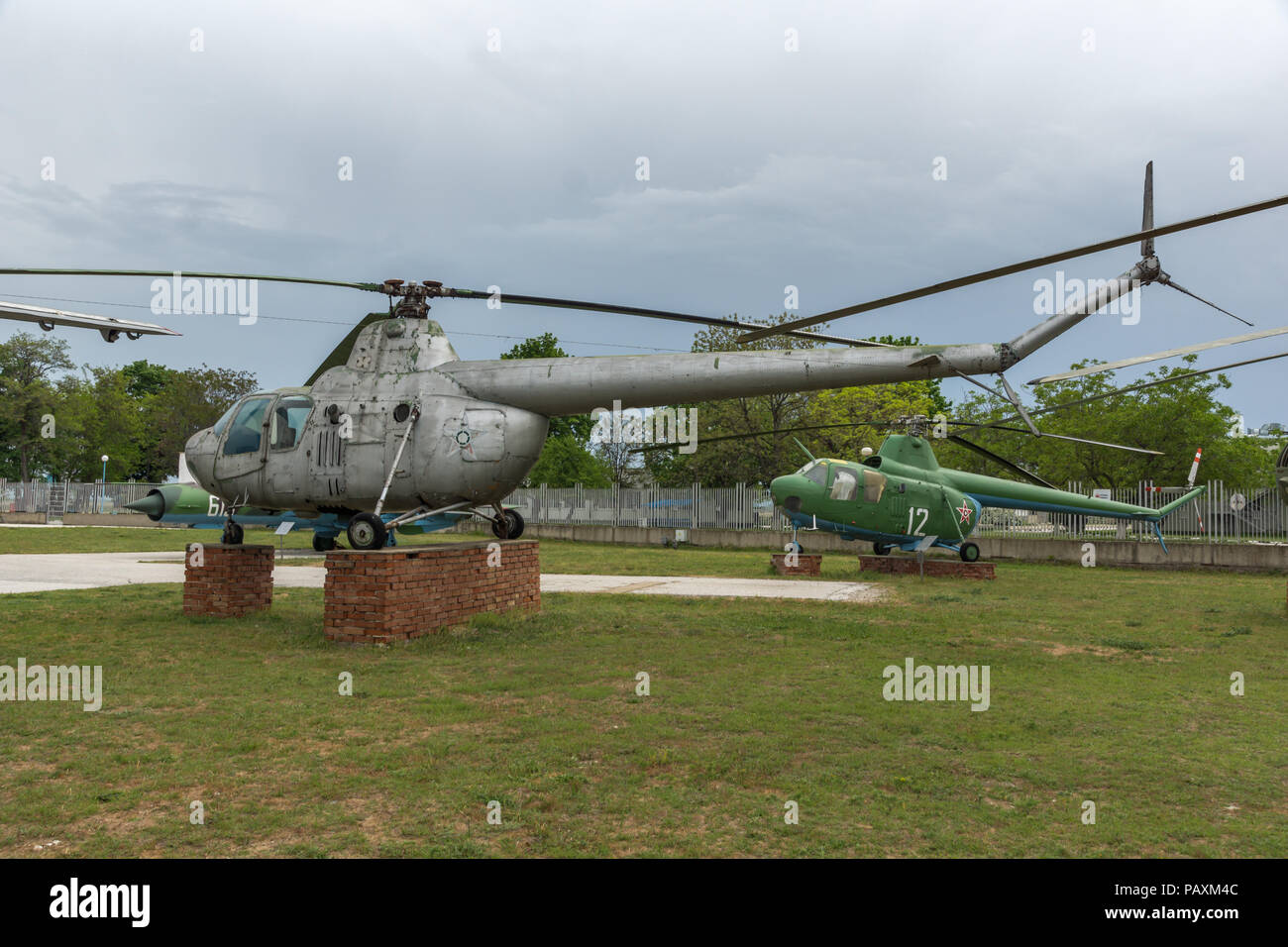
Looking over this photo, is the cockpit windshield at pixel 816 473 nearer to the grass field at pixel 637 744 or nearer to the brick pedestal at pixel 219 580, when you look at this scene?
the grass field at pixel 637 744

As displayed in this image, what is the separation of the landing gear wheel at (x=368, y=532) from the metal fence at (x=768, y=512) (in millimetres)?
14011

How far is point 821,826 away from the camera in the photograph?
4.37 metres

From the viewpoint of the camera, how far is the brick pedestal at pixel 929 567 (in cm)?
1934

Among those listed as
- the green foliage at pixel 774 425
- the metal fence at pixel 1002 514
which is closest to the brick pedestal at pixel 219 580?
the metal fence at pixel 1002 514

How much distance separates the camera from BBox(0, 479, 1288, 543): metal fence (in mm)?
25250

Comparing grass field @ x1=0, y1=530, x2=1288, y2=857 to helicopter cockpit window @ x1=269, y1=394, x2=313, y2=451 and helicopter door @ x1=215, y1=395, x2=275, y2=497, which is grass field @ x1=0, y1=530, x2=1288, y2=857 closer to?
helicopter door @ x1=215, y1=395, x2=275, y2=497

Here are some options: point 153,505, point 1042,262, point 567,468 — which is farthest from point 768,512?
point 1042,262

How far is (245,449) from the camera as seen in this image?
11633 millimetres

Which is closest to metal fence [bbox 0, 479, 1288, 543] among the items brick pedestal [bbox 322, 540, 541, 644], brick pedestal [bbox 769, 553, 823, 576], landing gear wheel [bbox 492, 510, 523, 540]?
brick pedestal [bbox 769, 553, 823, 576]

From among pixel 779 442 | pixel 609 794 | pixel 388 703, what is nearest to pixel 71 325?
pixel 388 703

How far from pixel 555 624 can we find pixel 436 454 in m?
2.79

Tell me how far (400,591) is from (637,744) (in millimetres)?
4845

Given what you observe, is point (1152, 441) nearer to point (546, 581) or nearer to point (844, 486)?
point (844, 486)
